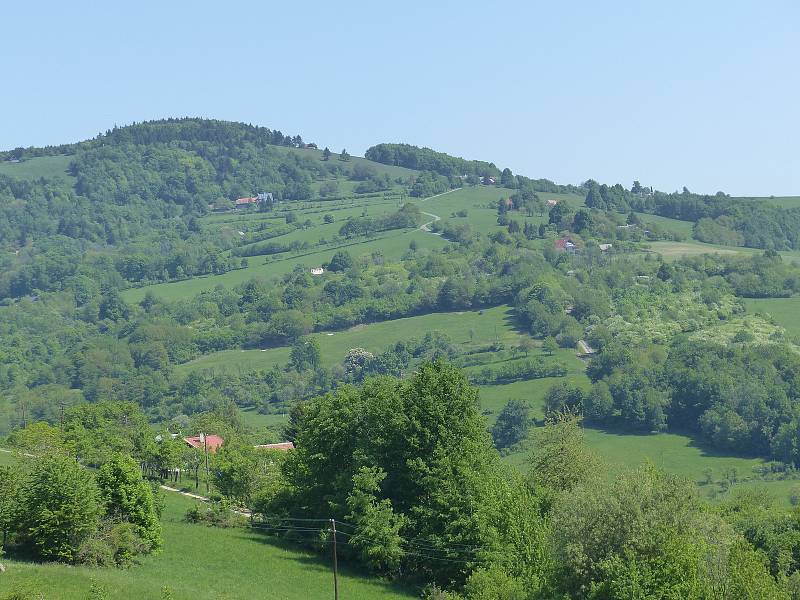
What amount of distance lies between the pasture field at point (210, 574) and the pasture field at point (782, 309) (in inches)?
5131

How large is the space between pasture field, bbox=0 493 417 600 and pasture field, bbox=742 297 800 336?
130328mm

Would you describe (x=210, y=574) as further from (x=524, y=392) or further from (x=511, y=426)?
(x=524, y=392)

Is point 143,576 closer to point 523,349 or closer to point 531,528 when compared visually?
point 531,528

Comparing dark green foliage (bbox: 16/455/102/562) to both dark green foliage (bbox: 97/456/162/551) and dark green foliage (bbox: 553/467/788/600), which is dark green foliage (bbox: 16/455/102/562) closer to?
dark green foliage (bbox: 97/456/162/551)

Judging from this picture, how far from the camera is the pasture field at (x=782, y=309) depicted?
181 metres

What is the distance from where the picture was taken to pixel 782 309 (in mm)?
191000

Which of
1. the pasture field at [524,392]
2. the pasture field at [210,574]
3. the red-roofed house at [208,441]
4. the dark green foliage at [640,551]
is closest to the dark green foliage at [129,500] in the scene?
the pasture field at [210,574]

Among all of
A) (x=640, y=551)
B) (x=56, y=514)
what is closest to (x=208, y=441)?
(x=56, y=514)

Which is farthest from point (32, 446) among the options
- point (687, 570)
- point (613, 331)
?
point (613, 331)

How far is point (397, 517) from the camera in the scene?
2425 inches

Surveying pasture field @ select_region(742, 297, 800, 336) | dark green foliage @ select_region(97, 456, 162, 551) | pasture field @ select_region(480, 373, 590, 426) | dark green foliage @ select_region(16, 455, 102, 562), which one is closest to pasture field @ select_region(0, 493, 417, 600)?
dark green foliage @ select_region(97, 456, 162, 551)

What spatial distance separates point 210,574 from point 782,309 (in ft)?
504

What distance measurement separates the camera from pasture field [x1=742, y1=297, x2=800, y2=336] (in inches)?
7141

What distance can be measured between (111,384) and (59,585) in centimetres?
15219
